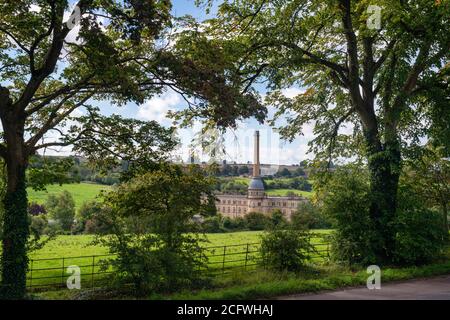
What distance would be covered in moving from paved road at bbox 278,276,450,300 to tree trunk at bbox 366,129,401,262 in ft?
11.1

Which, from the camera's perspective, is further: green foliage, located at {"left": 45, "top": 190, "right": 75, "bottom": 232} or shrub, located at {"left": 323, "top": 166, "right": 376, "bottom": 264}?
green foliage, located at {"left": 45, "top": 190, "right": 75, "bottom": 232}

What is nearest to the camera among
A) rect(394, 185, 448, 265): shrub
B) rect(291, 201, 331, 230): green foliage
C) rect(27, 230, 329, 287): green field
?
rect(291, 201, 331, 230): green foliage

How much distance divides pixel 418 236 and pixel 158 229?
33.4ft

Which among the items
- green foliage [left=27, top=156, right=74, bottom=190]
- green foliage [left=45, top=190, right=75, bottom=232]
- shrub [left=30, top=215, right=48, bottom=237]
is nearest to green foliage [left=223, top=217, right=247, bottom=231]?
green foliage [left=45, top=190, right=75, bottom=232]

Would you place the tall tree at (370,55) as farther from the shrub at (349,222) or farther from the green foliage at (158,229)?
the green foliage at (158,229)

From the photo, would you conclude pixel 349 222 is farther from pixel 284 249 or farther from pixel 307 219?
pixel 284 249

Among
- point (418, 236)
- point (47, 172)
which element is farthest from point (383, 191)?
point (47, 172)

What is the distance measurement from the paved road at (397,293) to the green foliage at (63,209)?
125 ft

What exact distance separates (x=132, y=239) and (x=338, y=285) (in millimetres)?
6164

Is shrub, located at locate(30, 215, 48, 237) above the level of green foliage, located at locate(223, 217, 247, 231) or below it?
above

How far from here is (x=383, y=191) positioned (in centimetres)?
1853

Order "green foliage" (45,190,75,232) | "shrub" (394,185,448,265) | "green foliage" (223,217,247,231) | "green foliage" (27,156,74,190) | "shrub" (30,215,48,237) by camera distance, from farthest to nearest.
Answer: "green foliage" (45,190,75,232) → "green foliage" (223,217,247,231) → "shrub" (394,185,448,265) → "green foliage" (27,156,74,190) → "shrub" (30,215,48,237)

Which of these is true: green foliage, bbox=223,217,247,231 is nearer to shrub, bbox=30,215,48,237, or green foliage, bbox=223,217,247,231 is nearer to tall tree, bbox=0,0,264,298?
shrub, bbox=30,215,48,237

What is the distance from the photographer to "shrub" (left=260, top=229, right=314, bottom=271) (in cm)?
1566
